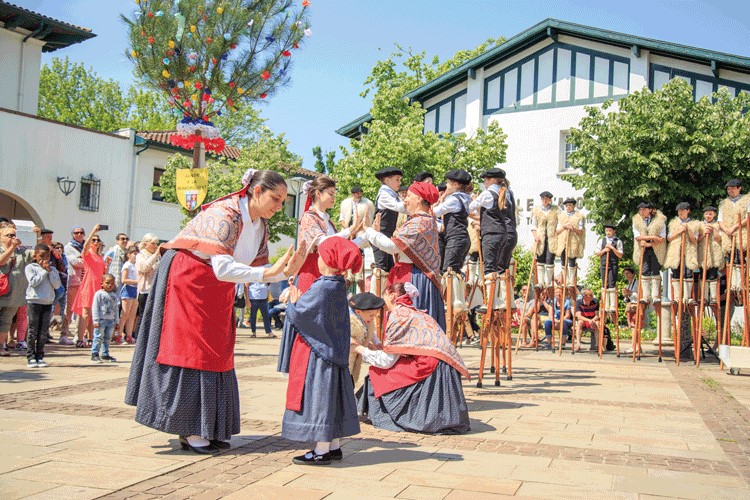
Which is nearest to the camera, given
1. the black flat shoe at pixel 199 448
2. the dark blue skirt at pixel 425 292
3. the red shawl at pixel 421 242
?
the black flat shoe at pixel 199 448

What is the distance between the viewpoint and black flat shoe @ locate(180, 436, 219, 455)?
5.84 metres

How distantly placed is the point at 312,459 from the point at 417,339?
1865 millimetres

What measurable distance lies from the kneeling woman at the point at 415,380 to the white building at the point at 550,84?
73.2 ft

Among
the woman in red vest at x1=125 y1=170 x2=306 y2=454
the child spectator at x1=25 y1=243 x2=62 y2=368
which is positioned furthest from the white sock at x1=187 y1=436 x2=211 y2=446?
the child spectator at x1=25 y1=243 x2=62 y2=368

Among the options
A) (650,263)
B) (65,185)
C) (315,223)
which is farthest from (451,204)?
(65,185)

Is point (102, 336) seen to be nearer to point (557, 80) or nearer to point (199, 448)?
point (199, 448)

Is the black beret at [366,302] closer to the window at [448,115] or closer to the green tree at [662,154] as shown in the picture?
the green tree at [662,154]

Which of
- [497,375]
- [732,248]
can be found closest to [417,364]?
[497,375]

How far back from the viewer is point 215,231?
5.73 meters

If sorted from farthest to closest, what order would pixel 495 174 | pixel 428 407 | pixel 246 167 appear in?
1. pixel 246 167
2. pixel 495 174
3. pixel 428 407

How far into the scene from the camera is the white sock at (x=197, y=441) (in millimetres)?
5863

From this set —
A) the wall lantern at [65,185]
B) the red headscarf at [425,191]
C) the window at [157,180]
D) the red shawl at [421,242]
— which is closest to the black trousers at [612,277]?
the red shawl at [421,242]

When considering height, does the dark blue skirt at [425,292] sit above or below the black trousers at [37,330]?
above

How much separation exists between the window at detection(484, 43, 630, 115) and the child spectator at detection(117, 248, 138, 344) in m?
20.3
